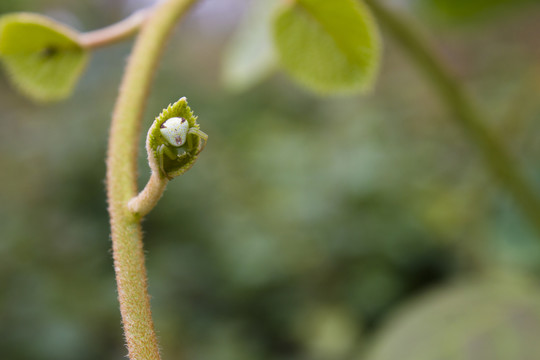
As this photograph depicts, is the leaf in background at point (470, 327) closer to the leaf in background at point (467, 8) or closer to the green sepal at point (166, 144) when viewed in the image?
the leaf in background at point (467, 8)

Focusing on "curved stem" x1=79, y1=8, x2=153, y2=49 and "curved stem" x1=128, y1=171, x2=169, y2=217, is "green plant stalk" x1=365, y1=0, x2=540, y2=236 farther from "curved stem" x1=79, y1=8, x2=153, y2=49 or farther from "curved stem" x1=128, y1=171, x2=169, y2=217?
"curved stem" x1=128, y1=171, x2=169, y2=217

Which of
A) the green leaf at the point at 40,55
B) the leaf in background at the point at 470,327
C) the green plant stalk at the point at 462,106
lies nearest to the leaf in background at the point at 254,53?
the green plant stalk at the point at 462,106

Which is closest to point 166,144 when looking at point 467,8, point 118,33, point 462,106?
point 118,33

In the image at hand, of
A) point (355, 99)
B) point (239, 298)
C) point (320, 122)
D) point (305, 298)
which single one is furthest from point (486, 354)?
Result: point (320, 122)

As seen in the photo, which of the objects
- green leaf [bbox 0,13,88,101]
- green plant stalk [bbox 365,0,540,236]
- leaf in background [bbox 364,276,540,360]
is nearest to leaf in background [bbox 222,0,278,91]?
green plant stalk [bbox 365,0,540,236]

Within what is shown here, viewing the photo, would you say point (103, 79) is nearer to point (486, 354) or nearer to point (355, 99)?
point (355, 99)
